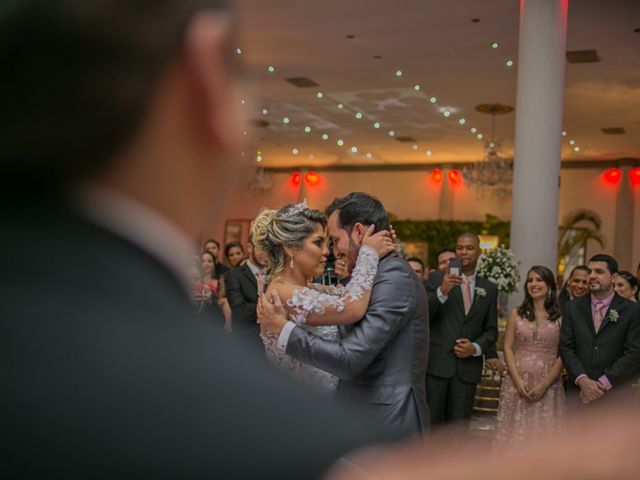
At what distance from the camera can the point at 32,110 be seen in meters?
0.44

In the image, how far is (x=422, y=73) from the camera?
40.5 feet

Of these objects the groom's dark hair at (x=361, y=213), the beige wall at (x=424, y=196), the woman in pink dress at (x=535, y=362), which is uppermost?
the beige wall at (x=424, y=196)

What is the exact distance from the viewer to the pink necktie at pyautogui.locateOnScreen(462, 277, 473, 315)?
659 centimetres

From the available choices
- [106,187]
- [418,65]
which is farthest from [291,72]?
[106,187]

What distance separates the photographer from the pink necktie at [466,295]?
6586mm

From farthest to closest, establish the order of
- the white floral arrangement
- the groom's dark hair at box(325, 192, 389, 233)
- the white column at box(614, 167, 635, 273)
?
the white column at box(614, 167, 635, 273) < the white floral arrangement < the groom's dark hair at box(325, 192, 389, 233)

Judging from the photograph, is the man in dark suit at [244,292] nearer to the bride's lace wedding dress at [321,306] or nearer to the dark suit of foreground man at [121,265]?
the bride's lace wedding dress at [321,306]

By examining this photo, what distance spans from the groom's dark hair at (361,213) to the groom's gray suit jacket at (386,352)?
22 cm

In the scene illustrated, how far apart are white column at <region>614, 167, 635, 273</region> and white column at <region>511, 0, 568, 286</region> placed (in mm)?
11828

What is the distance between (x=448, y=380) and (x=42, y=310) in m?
6.21

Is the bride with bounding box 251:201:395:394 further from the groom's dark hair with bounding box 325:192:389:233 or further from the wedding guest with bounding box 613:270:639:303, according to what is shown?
the wedding guest with bounding box 613:270:639:303

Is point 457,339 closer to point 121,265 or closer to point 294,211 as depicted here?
point 294,211

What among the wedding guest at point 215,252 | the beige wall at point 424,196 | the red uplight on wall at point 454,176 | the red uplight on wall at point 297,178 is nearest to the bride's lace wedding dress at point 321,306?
→ the wedding guest at point 215,252

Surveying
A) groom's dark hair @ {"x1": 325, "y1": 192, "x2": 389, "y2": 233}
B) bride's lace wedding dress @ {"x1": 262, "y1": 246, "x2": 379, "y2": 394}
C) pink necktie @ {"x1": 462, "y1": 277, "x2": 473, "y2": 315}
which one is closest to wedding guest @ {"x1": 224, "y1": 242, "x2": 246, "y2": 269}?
pink necktie @ {"x1": 462, "y1": 277, "x2": 473, "y2": 315}
